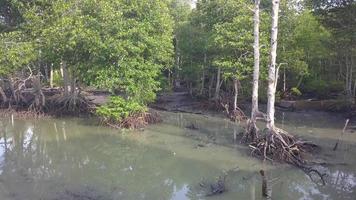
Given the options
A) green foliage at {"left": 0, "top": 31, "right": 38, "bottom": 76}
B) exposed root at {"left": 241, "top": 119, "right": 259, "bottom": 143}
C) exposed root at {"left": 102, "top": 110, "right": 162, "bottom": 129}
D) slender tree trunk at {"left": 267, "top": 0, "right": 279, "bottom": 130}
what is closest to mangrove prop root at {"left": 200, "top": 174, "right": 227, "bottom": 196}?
slender tree trunk at {"left": 267, "top": 0, "right": 279, "bottom": 130}

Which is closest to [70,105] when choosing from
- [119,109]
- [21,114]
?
[21,114]

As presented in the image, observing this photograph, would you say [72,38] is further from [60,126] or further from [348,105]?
[348,105]

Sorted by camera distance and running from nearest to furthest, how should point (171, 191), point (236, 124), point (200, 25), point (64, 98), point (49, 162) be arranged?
point (171, 191) → point (49, 162) → point (236, 124) → point (64, 98) → point (200, 25)

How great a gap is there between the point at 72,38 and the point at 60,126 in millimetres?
3877

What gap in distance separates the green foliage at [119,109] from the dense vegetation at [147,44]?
0.04 meters

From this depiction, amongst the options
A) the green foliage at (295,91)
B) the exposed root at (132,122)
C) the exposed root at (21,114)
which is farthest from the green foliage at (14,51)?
the green foliage at (295,91)

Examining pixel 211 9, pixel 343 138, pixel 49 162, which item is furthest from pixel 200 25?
pixel 49 162

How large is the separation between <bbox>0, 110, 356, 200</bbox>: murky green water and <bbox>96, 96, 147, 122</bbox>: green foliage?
654 millimetres

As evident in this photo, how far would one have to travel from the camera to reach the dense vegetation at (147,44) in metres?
18.4

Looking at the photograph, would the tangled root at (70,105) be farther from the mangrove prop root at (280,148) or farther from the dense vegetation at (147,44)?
the mangrove prop root at (280,148)

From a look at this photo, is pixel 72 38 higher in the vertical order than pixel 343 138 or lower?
higher

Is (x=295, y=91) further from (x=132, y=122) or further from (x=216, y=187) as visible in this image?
(x=216, y=187)

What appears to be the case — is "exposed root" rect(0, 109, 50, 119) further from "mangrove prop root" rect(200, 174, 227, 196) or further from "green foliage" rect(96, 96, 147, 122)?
"mangrove prop root" rect(200, 174, 227, 196)

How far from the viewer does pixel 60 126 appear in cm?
1944
